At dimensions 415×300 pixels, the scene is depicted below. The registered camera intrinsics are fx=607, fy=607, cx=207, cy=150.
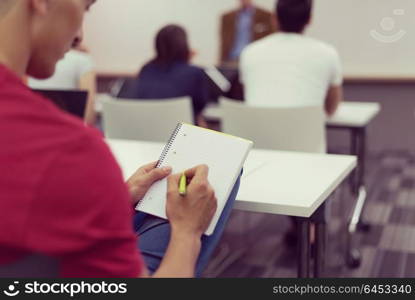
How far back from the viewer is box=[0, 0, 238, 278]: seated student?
681 millimetres

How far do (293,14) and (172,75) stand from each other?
0.70 m

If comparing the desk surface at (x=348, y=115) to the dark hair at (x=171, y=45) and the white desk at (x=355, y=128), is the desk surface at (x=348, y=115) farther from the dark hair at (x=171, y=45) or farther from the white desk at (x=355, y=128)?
the dark hair at (x=171, y=45)

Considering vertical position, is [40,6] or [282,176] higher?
[40,6]

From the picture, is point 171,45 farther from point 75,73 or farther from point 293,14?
point 293,14

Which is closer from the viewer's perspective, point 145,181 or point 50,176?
point 50,176

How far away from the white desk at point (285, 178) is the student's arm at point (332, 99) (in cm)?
96

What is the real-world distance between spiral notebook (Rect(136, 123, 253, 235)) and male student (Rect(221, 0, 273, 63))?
4.47 meters

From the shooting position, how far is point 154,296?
2.89 feet

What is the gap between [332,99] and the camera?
280 centimetres

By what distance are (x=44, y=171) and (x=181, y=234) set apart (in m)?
0.39

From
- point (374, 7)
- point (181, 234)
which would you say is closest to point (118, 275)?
point (181, 234)
